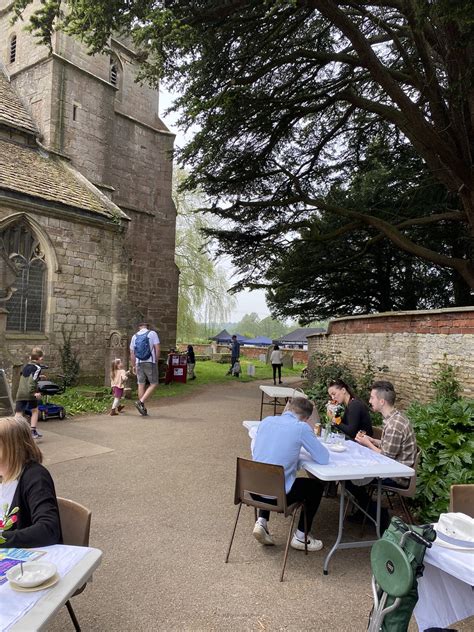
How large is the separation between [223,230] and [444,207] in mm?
5902

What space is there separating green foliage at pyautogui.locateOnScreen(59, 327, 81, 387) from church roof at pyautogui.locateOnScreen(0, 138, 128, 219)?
3.81 m

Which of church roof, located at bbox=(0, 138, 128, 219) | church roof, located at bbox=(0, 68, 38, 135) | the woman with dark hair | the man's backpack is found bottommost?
the woman with dark hair

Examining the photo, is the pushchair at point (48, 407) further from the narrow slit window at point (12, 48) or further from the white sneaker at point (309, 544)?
the narrow slit window at point (12, 48)

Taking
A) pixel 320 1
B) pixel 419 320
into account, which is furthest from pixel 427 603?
pixel 320 1

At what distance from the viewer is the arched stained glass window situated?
12.0 metres

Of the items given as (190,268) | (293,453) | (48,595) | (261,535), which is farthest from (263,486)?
(190,268)

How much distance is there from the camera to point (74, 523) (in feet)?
8.86

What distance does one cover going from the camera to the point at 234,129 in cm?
982

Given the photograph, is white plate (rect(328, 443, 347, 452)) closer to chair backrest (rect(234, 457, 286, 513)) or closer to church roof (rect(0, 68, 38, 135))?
chair backrest (rect(234, 457, 286, 513))

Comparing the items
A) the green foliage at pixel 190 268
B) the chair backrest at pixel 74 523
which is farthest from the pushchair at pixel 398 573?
the green foliage at pixel 190 268

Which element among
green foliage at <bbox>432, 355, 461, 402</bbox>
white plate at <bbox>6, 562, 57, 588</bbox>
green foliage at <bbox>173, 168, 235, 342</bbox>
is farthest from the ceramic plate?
green foliage at <bbox>173, 168, 235, 342</bbox>

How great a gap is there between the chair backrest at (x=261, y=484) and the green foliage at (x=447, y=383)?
11.7 ft

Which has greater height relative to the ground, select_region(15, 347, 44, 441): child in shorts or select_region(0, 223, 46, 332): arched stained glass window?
select_region(0, 223, 46, 332): arched stained glass window

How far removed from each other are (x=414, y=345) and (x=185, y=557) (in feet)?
18.6
